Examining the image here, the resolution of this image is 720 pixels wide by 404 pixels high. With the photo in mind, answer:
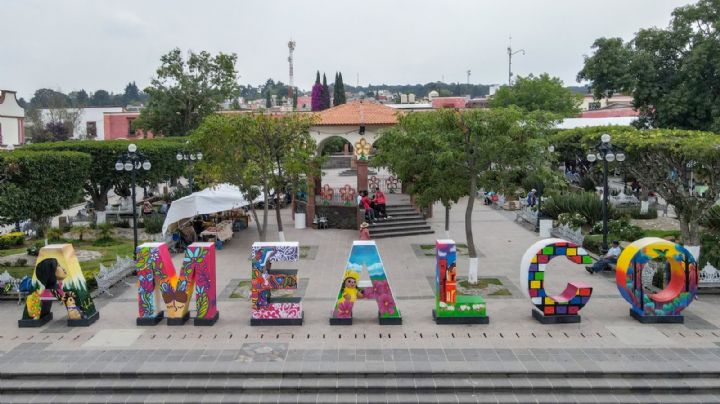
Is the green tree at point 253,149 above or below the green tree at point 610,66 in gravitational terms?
below

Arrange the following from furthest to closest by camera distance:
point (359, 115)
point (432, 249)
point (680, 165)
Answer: point (359, 115)
point (432, 249)
point (680, 165)

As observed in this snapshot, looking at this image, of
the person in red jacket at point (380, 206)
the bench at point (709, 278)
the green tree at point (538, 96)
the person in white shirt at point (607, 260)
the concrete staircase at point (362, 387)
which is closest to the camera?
the concrete staircase at point (362, 387)

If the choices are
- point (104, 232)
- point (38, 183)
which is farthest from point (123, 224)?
point (38, 183)

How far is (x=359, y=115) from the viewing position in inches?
1133

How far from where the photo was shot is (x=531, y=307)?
15297 mm

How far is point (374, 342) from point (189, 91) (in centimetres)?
3299

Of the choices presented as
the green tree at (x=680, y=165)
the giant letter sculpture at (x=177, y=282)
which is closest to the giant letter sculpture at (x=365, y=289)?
the giant letter sculpture at (x=177, y=282)

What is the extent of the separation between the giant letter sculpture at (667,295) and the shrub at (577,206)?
39.0ft

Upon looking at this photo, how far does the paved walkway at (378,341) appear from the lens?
39.1 feet

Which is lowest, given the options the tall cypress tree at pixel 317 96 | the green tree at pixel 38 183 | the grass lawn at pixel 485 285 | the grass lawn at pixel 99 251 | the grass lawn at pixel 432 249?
the grass lawn at pixel 485 285

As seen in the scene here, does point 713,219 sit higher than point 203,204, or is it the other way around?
point 203,204

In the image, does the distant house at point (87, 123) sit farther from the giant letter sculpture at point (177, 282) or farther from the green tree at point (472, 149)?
the giant letter sculpture at point (177, 282)

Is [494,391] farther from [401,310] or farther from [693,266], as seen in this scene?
[693,266]

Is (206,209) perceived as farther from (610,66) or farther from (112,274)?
(610,66)
